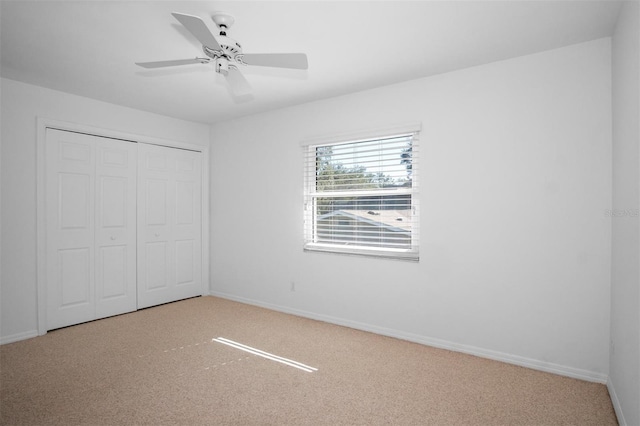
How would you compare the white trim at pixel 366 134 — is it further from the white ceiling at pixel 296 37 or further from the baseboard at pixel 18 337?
the baseboard at pixel 18 337

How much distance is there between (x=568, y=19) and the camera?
7.34 ft

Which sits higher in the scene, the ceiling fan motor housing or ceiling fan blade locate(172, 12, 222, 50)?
the ceiling fan motor housing

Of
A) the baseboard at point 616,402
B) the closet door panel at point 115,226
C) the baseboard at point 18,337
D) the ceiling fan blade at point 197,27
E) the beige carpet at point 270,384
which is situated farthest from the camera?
the closet door panel at point 115,226

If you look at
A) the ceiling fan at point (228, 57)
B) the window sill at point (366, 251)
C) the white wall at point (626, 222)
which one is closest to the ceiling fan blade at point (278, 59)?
the ceiling fan at point (228, 57)

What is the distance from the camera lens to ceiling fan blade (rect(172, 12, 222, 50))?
173 cm

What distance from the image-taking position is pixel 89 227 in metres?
3.84

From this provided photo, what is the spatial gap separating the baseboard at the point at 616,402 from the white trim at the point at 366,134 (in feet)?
7.99

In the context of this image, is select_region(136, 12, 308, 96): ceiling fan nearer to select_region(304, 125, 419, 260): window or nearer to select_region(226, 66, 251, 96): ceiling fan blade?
select_region(226, 66, 251, 96): ceiling fan blade

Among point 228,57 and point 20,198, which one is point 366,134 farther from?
point 20,198

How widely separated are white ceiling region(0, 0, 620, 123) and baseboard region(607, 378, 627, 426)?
8.07 ft

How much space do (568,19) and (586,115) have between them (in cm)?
71

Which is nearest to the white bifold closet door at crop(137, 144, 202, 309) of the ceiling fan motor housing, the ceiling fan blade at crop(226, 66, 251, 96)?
the ceiling fan blade at crop(226, 66, 251, 96)

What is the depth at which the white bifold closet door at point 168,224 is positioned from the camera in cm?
436

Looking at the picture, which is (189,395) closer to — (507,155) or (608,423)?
(608,423)
